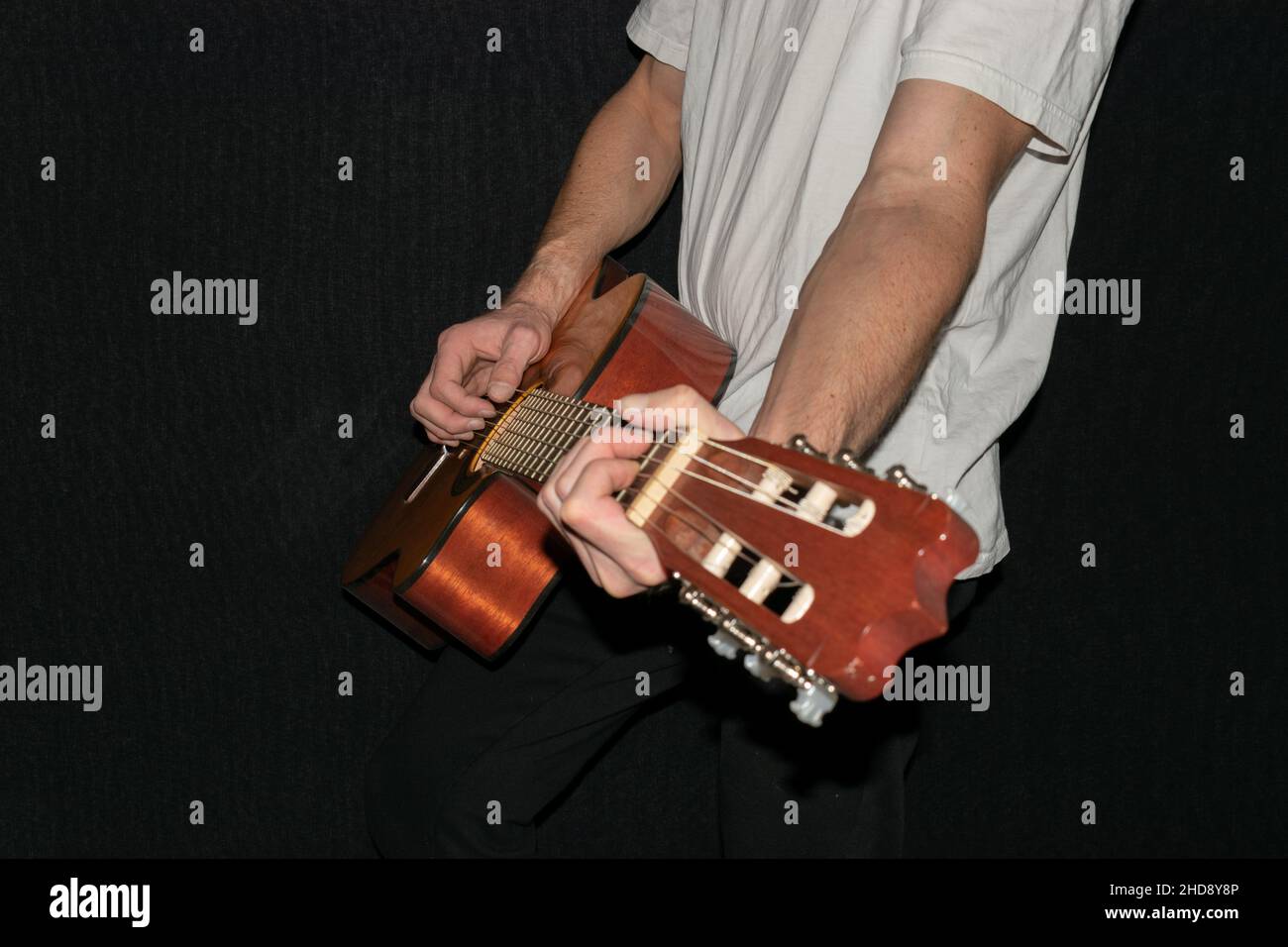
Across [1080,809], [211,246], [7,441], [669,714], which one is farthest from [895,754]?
[7,441]

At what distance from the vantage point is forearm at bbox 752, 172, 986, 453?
2.77 ft

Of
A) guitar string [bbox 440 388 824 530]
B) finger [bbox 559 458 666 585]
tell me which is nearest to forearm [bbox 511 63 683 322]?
guitar string [bbox 440 388 824 530]

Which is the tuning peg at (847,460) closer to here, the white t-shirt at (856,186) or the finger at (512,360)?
the white t-shirt at (856,186)

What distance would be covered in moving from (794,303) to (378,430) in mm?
936

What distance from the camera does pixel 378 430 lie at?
1.87 m

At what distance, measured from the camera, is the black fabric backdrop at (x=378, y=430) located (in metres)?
1.79

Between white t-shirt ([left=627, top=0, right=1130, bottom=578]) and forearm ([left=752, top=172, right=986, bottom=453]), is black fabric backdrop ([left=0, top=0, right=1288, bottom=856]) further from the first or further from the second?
forearm ([left=752, top=172, right=986, bottom=453])

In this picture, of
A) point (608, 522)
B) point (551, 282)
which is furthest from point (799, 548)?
point (551, 282)

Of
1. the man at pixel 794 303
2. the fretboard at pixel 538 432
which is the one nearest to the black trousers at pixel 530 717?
the man at pixel 794 303

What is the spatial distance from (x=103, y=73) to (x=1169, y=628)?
6.56 feet

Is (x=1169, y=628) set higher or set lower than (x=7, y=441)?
lower

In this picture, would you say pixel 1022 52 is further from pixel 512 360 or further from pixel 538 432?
pixel 512 360
